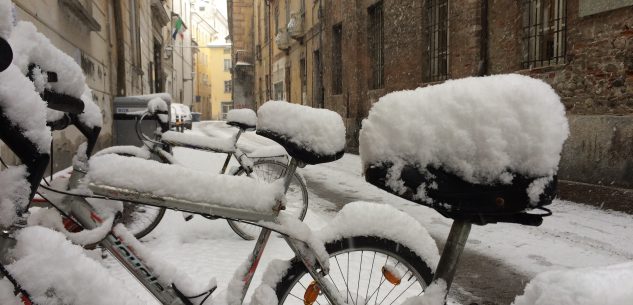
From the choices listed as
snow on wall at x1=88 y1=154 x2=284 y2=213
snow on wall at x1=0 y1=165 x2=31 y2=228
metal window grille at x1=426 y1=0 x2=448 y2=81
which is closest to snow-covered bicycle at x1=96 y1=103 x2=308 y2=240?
snow on wall at x1=88 y1=154 x2=284 y2=213

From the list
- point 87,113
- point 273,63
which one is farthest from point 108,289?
point 273,63

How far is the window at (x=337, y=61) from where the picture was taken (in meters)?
14.3

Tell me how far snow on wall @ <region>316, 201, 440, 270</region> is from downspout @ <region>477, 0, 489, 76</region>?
6.49 metres

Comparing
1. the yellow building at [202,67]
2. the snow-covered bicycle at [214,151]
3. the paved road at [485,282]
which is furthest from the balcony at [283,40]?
the yellow building at [202,67]

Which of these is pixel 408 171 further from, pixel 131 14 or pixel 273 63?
pixel 273 63

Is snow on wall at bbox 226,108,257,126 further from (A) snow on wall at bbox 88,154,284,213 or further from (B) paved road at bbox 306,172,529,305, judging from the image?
(A) snow on wall at bbox 88,154,284,213

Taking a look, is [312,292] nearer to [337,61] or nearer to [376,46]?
[376,46]

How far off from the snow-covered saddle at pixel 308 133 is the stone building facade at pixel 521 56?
4.63m

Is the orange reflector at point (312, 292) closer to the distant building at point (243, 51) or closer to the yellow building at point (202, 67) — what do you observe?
the distant building at point (243, 51)

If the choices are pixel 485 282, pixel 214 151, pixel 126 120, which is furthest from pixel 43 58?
pixel 126 120

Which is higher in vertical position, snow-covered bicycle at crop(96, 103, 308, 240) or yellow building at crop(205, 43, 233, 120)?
yellow building at crop(205, 43, 233, 120)

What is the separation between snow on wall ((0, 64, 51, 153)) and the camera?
111 cm

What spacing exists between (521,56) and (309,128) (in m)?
6.12

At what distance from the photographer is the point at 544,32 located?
6.60m
